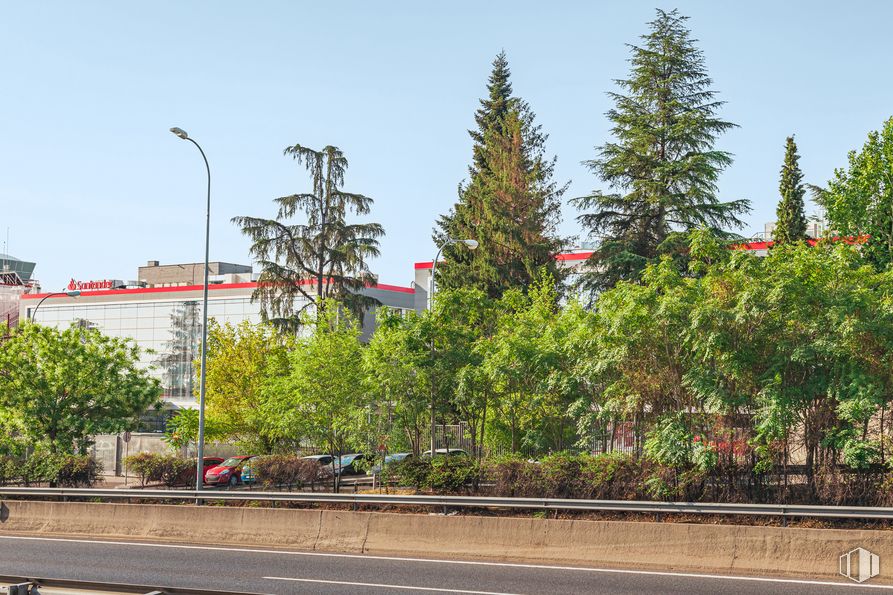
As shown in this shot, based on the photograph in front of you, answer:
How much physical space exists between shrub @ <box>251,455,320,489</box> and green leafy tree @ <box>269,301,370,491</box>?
2.14 meters

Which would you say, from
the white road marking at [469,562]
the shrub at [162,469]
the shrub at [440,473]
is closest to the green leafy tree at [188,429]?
the shrub at [162,469]

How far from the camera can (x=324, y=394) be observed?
32.7 metres

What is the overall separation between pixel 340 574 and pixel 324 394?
16163mm

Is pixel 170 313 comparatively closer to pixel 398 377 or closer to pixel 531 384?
pixel 398 377

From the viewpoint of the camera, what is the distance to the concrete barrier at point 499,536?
52.6ft

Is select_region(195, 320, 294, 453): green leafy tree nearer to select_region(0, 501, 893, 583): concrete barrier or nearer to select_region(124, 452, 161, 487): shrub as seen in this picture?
select_region(124, 452, 161, 487): shrub

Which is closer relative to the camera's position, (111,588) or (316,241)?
(111,588)

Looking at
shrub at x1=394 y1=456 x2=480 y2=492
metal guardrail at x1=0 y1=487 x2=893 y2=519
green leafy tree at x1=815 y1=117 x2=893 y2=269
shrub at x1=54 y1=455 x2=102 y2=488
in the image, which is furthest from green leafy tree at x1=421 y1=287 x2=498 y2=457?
green leafy tree at x1=815 y1=117 x2=893 y2=269

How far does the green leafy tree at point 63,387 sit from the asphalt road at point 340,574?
45.9 ft

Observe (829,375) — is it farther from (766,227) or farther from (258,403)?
(766,227)

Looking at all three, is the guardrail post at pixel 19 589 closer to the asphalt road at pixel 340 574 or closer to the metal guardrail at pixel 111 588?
the metal guardrail at pixel 111 588

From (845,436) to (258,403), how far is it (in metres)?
27.0

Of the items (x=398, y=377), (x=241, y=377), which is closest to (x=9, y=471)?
(x=398, y=377)

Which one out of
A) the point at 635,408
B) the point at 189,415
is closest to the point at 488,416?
the point at 635,408
